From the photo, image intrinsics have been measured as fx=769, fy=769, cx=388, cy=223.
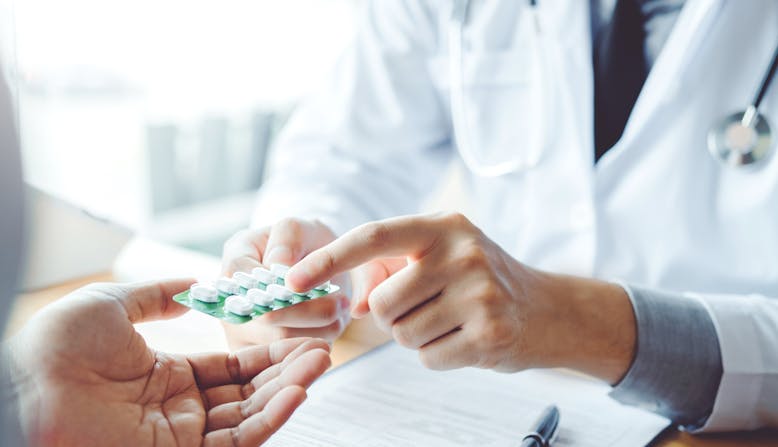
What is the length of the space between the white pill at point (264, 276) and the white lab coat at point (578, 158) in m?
0.25

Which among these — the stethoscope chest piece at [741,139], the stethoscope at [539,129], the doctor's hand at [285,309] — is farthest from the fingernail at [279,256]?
the stethoscope chest piece at [741,139]

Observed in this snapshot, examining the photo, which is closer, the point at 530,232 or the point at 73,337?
the point at 73,337

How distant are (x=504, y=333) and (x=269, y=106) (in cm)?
178

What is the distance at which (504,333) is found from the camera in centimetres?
60

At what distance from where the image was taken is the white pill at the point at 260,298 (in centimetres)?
56

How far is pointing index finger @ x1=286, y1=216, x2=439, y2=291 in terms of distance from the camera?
543 millimetres

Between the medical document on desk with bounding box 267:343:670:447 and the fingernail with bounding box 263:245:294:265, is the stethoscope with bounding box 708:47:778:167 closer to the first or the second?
the medical document on desk with bounding box 267:343:670:447

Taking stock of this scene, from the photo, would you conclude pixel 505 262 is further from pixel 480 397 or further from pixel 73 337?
pixel 73 337

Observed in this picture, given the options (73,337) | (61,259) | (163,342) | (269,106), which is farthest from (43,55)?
(73,337)

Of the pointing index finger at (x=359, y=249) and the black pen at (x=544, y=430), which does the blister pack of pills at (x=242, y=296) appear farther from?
the black pen at (x=544, y=430)

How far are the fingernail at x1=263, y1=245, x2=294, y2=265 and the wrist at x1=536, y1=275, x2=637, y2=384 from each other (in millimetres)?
232

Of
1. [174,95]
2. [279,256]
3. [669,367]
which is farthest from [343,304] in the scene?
[174,95]

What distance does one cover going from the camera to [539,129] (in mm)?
911

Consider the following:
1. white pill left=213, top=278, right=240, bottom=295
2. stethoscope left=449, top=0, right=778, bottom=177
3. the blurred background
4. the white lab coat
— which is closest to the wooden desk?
the white lab coat
